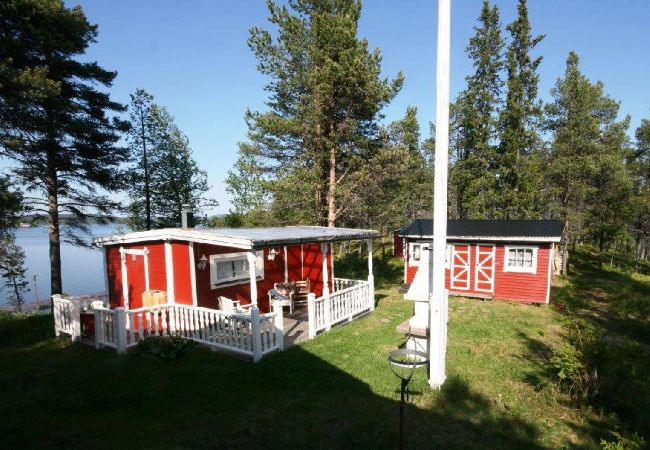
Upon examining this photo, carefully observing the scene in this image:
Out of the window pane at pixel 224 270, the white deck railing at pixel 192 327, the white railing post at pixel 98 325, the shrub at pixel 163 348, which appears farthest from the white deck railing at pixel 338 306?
the white railing post at pixel 98 325

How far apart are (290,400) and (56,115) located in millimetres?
12738

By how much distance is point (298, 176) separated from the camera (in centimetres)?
1647

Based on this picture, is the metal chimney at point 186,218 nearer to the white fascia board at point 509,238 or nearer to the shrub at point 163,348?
the shrub at point 163,348

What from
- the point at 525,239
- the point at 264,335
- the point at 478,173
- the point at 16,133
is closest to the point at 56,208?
the point at 16,133

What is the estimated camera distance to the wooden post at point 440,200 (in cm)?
559

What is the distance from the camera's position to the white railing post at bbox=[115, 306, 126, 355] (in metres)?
7.90

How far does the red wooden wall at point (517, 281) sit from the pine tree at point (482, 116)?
8.12m

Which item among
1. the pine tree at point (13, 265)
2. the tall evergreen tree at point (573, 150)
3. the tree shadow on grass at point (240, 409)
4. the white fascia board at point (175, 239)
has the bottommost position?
the pine tree at point (13, 265)

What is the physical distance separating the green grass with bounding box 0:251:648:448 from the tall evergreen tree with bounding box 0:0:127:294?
637 centimetres

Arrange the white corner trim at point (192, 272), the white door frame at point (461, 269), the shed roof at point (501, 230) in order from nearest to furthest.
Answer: the white corner trim at point (192, 272) → the shed roof at point (501, 230) → the white door frame at point (461, 269)

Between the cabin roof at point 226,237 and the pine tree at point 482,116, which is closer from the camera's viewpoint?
the cabin roof at point 226,237

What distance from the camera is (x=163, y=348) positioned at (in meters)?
7.74

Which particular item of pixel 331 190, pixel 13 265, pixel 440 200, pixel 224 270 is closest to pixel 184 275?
pixel 224 270

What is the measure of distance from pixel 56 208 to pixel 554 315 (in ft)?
59.5
